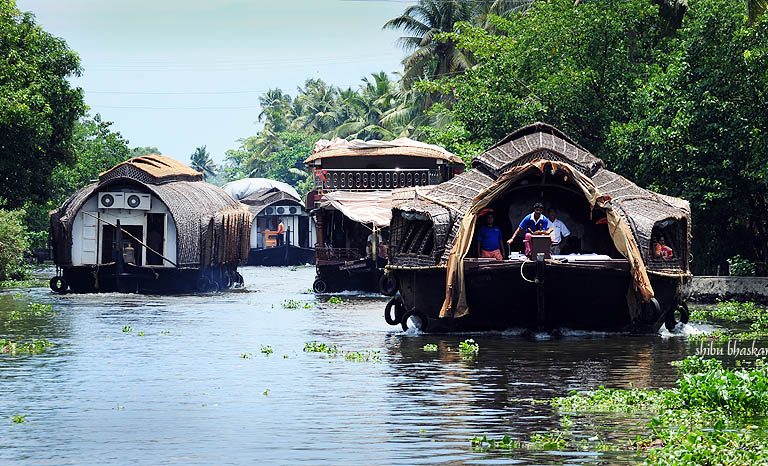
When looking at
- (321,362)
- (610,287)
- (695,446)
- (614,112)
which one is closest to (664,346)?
(610,287)

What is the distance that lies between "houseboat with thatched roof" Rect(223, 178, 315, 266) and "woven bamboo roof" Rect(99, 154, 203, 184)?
81.3ft

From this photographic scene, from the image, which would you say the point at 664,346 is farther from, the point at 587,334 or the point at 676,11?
the point at 676,11

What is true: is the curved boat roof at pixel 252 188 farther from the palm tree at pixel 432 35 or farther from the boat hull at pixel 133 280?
the boat hull at pixel 133 280

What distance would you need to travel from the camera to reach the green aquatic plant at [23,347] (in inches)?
713

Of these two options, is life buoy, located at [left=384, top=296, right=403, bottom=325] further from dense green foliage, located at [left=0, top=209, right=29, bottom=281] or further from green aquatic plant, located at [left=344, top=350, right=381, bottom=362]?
dense green foliage, located at [left=0, top=209, right=29, bottom=281]

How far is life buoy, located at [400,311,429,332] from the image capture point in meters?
20.2

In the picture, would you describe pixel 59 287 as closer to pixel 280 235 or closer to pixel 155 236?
pixel 155 236

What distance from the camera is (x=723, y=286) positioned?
2700 cm

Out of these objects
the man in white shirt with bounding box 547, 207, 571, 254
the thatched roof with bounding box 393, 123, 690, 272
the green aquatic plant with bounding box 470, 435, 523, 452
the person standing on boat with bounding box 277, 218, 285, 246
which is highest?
the person standing on boat with bounding box 277, 218, 285, 246

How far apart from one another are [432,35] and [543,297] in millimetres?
34645

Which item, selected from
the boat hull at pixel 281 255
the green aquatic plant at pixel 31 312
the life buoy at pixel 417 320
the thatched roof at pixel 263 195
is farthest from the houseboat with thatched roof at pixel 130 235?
the thatched roof at pixel 263 195

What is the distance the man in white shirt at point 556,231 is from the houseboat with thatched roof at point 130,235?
48.7 feet

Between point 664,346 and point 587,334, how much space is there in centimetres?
158

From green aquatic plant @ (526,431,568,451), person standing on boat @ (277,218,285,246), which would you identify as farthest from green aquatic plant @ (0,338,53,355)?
person standing on boat @ (277,218,285,246)
